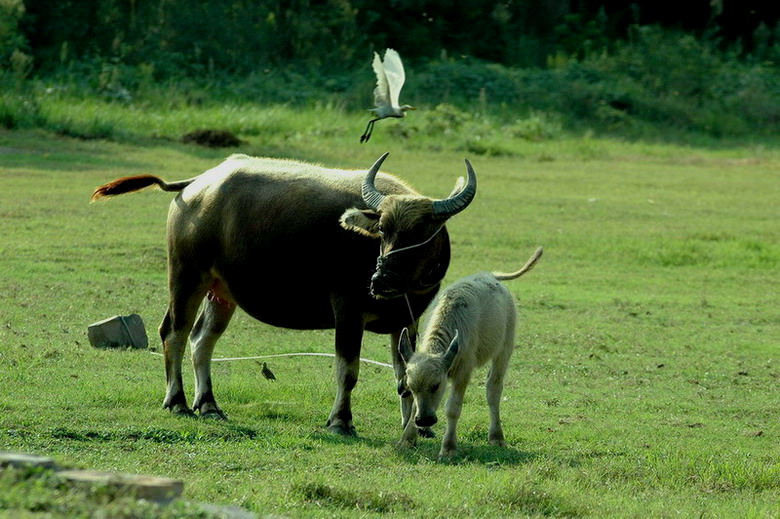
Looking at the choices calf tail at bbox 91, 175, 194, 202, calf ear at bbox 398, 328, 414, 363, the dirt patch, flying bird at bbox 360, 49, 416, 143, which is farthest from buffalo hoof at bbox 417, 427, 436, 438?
the dirt patch

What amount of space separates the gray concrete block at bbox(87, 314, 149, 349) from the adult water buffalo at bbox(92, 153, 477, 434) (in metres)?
1.52

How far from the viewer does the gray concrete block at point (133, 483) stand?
5.30 meters

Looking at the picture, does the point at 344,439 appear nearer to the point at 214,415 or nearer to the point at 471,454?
the point at 471,454

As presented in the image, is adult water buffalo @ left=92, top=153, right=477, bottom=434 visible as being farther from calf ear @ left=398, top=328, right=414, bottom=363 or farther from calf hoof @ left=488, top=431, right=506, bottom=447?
calf hoof @ left=488, top=431, right=506, bottom=447

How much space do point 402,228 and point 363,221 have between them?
40 centimetres

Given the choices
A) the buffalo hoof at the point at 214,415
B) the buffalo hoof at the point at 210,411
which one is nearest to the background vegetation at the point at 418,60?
the buffalo hoof at the point at 210,411

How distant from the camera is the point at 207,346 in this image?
9.86 meters

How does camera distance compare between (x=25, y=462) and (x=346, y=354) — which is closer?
(x=25, y=462)

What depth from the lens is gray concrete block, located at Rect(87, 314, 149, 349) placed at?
11.4 metres

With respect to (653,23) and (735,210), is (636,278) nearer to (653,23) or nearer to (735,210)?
(735,210)

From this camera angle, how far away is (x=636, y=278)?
55.6ft

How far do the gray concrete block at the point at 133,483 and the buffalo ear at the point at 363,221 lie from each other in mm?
3620

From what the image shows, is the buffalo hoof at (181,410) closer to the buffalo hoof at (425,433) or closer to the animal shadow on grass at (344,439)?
the animal shadow on grass at (344,439)

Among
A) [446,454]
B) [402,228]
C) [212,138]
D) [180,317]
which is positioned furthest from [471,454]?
[212,138]
